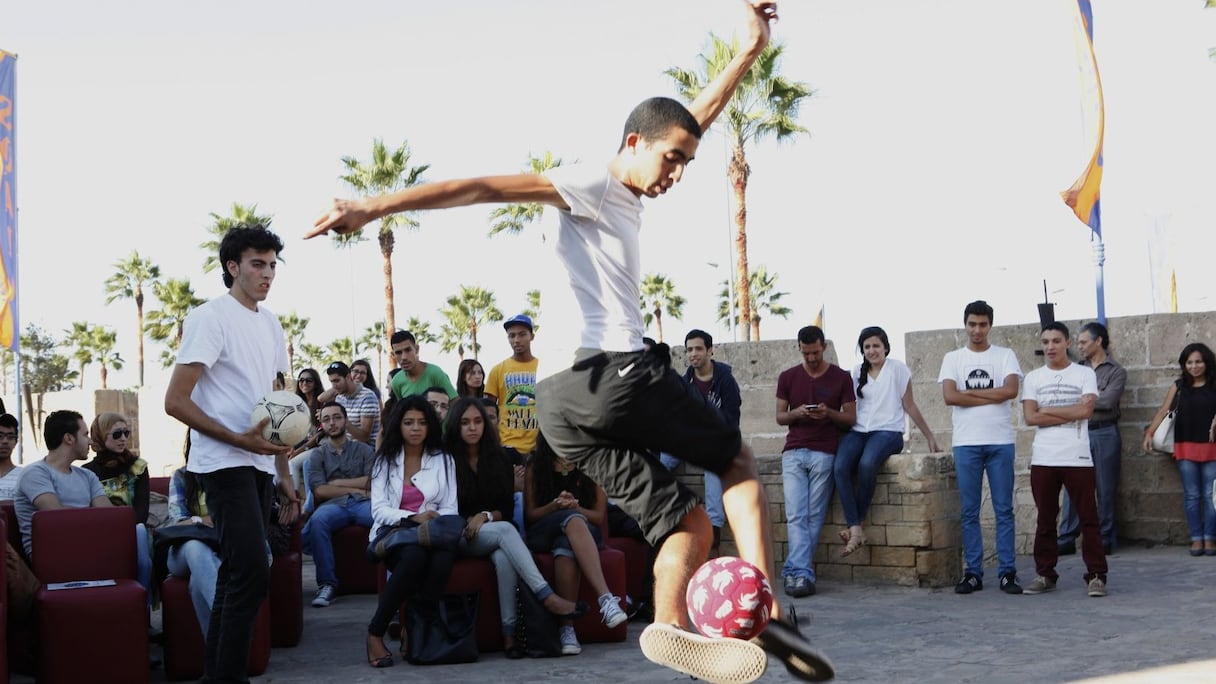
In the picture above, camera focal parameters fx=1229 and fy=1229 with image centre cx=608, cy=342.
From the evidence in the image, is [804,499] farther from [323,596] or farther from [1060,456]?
[323,596]

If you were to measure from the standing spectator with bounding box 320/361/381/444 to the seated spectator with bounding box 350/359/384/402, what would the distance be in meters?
0.07

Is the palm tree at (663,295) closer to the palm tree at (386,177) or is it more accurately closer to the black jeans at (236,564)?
the palm tree at (386,177)

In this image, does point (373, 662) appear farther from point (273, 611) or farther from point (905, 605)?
point (905, 605)

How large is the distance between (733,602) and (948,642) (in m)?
3.64

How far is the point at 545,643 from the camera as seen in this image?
7043mm

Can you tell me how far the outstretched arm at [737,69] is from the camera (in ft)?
14.6

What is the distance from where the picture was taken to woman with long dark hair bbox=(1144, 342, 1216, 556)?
35.0ft

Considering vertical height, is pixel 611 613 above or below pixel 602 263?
below

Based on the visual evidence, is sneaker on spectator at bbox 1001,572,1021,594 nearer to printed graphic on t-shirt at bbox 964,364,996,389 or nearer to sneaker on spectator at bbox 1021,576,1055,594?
sneaker on spectator at bbox 1021,576,1055,594

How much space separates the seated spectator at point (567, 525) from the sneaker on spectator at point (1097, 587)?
3535 millimetres

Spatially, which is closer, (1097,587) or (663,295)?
(1097,587)

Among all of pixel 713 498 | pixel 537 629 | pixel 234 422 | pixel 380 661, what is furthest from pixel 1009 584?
pixel 234 422

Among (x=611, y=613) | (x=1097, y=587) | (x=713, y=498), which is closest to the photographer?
(x=611, y=613)

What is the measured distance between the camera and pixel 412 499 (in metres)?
7.54
